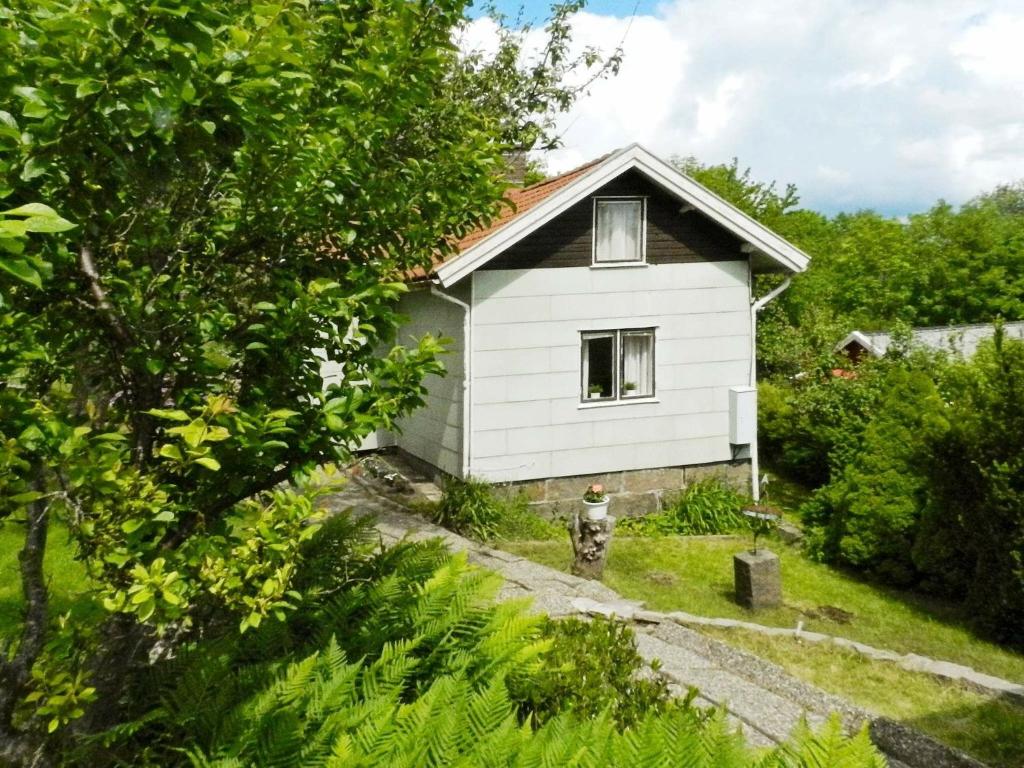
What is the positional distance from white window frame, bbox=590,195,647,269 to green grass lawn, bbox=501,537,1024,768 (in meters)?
4.55

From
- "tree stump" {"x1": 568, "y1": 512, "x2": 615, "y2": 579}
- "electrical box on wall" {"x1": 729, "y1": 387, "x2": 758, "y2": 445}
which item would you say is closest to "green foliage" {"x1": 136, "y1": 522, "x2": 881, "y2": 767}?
"tree stump" {"x1": 568, "y1": 512, "x2": 615, "y2": 579}

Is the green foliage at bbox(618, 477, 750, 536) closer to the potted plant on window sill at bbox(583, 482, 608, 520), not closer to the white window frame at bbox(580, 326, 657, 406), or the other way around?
the white window frame at bbox(580, 326, 657, 406)

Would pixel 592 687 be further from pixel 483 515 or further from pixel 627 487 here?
pixel 627 487

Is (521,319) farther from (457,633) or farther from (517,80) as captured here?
(457,633)

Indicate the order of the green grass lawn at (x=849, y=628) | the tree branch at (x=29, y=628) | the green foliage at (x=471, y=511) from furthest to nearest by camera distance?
the green foliage at (x=471, y=511) < the green grass lawn at (x=849, y=628) < the tree branch at (x=29, y=628)

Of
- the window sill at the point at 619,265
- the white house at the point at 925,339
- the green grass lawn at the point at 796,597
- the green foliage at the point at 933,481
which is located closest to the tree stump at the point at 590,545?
the green grass lawn at the point at 796,597

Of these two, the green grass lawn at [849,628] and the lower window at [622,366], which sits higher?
the lower window at [622,366]

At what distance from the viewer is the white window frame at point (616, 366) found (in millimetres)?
14219

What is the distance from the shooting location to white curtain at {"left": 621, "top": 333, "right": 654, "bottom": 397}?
1458cm

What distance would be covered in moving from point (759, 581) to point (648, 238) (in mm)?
6337

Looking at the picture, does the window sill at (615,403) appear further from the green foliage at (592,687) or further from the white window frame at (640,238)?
the green foliage at (592,687)

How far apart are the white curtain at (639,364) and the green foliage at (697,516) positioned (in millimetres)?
1962

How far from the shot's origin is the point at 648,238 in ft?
47.1

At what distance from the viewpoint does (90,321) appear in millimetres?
3430
